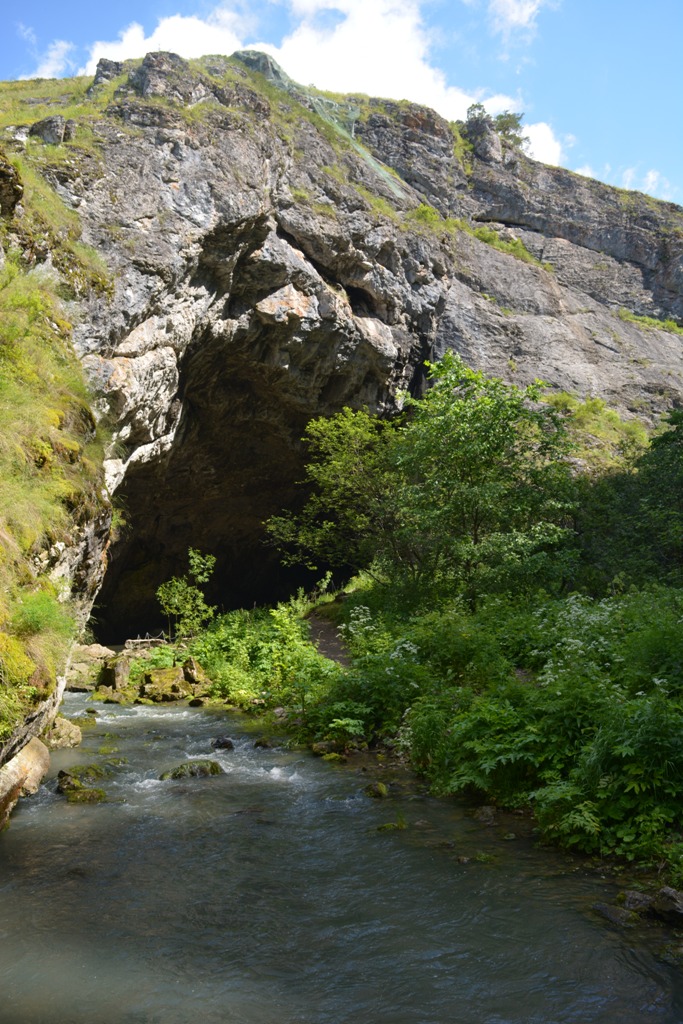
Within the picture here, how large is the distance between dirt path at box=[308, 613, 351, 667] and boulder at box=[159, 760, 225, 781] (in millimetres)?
5326

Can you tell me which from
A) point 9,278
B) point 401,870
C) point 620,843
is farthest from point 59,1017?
point 9,278

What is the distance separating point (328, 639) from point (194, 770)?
9986mm

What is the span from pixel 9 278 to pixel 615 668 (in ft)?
33.4

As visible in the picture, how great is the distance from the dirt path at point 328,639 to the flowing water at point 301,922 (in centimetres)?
739

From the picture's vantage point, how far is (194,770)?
8.41 m

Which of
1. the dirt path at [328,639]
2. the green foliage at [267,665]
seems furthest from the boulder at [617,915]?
the dirt path at [328,639]

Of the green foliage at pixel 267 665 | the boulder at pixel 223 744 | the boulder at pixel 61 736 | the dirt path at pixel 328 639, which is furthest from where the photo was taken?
the dirt path at pixel 328 639

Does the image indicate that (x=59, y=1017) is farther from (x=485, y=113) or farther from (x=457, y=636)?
(x=485, y=113)

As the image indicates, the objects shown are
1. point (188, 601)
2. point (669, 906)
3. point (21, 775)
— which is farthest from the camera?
point (188, 601)

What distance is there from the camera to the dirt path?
15.5 metres

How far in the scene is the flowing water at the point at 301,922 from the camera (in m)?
3.71

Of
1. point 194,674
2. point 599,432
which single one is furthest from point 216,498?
point 599,432

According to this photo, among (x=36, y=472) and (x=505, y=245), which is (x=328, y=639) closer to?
(x=36, y=472)

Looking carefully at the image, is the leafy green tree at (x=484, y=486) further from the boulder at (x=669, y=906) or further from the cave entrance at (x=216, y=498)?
the boulder at (x=669, y=906)
